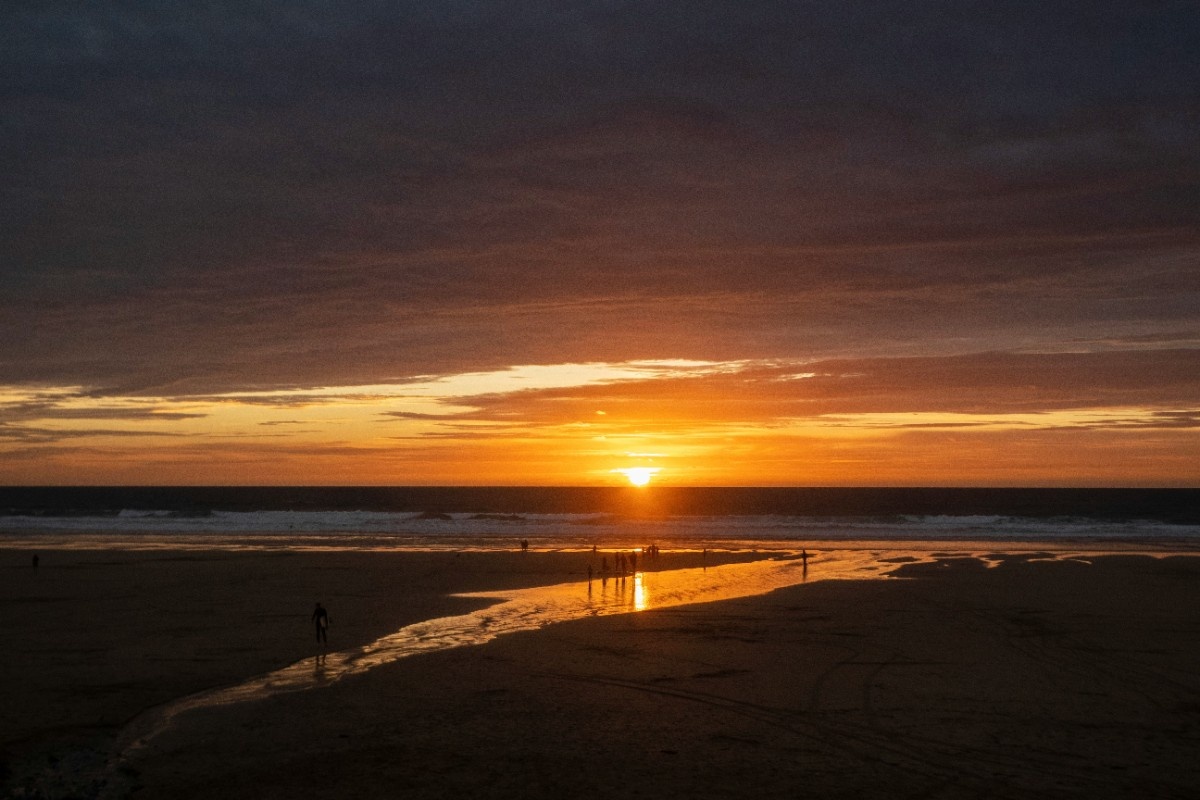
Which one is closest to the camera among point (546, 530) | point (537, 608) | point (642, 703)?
point (642, 703)

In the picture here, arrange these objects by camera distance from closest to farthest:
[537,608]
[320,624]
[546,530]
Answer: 1. [320,624]
2. [537,608]
3. [546,530]

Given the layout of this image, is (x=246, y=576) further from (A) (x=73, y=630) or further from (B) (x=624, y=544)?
(B) (x=624, y=544)

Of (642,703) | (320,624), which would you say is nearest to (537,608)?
(320,624)

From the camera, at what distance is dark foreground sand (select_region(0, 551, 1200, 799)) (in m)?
14.9

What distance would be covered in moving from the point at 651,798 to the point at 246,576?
35.9 m

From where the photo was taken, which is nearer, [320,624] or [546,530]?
[320,624]

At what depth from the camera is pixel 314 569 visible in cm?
4869

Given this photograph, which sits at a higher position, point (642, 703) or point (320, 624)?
point (320, 624)

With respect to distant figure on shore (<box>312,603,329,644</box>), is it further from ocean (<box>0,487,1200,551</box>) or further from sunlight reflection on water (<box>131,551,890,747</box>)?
ocean (<box>0,487,1200,551</box>)

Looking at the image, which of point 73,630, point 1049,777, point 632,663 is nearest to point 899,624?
point 632,663

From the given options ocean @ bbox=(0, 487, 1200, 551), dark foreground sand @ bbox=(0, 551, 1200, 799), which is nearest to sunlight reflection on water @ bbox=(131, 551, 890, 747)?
dark foreground sand @ bbox=(0, 551, 1200, 799)

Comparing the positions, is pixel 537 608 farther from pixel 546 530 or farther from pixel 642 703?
pixel 546 530

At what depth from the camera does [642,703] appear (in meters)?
19.8

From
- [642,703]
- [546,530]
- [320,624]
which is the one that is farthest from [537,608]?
[546,530]
